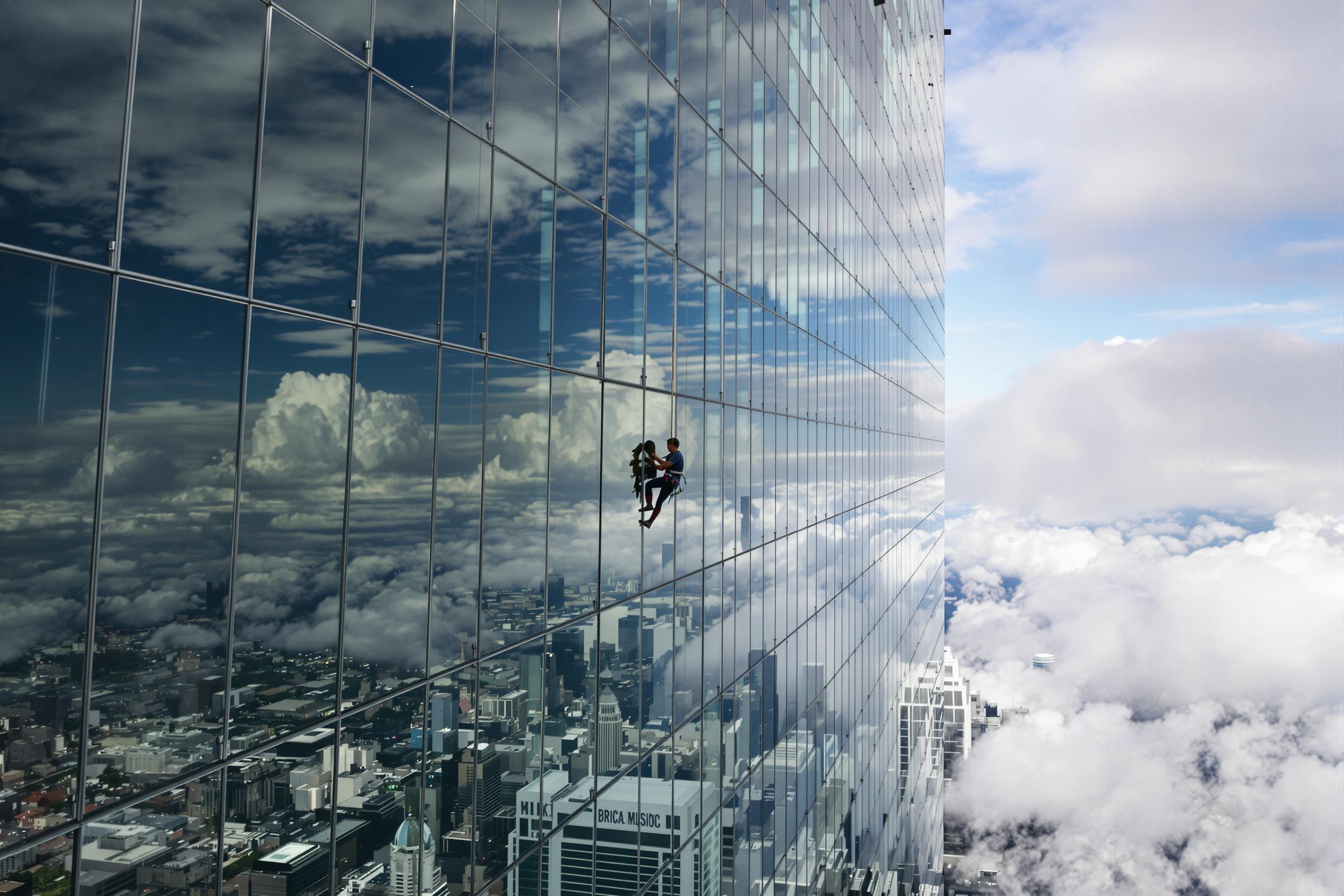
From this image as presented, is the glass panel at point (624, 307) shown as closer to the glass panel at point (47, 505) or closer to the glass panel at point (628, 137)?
the glass panel at point (628, 137)

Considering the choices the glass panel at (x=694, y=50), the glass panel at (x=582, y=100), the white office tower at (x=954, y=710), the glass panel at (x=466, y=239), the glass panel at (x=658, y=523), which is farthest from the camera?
the white office tower at (x=954, y=710)

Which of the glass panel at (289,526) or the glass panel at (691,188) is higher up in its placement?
the glass panel at (691,188)

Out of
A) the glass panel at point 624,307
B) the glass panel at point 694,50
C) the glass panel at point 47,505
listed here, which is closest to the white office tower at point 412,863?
the glass panel at point 47,505

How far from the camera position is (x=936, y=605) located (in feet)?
232

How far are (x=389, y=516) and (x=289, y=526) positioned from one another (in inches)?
48.4

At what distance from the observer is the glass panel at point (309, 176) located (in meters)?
7.55

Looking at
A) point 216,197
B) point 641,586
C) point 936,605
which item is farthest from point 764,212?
point 936,605

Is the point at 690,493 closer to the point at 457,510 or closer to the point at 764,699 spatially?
the point at 764,699

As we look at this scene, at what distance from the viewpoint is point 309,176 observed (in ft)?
26.0

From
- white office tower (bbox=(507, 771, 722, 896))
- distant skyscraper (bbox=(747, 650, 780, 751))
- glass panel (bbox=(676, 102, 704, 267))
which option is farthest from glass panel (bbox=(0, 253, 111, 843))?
distant skyscraper (bbox=(747, 650, 780, 751))

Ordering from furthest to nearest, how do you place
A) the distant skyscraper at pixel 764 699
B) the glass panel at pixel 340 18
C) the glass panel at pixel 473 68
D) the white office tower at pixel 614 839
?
the distant skyscraper at pixel 764 699 < the white office tower at pixel 614 839 < the glass panel at pixel 473 68 < the glass panel at pixel 340 18

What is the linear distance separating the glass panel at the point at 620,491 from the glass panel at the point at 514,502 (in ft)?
6.90

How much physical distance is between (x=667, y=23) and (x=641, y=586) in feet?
33.8

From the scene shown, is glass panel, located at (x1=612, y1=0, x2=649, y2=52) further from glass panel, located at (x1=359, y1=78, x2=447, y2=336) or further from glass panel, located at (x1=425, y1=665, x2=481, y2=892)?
glass panel, located at (x1=425, y1=665, x2=481, y2=892)
